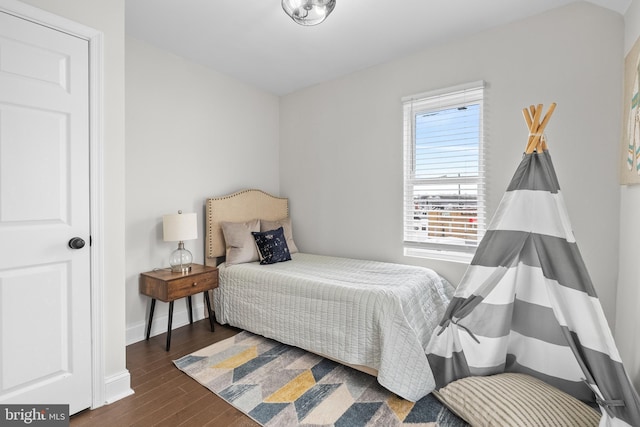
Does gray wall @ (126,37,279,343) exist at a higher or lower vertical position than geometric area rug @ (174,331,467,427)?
higher

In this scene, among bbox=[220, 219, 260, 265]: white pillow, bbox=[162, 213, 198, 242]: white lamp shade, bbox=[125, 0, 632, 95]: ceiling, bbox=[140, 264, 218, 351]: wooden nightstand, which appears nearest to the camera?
bbox=[125, 0, 632, 95]: ceiling

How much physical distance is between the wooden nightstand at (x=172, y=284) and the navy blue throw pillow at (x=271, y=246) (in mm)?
496

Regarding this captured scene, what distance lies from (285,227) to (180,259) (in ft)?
4.14

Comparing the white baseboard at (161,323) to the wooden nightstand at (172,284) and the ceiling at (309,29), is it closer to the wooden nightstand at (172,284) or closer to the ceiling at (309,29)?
the wooden nightstand at (172,284)

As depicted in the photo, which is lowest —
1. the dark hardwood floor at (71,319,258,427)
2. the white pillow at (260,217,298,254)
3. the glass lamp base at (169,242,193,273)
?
the dark hardwood floor at (71,319,258,427)

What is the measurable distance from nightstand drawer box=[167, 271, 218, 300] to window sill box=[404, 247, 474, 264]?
1.85 metres

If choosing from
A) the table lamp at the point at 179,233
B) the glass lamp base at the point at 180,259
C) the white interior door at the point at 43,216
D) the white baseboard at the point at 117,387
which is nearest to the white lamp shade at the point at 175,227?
the table lamp at the point at 179,233

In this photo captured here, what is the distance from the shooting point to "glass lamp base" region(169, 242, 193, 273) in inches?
111

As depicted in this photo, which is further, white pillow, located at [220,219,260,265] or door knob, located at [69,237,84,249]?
white pillow, located at [220,219,260,265]

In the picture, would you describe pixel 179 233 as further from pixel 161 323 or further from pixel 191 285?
pixel 161 323

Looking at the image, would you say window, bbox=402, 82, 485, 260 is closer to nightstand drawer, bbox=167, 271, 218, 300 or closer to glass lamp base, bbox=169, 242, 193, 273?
nightstand drawer, bbox=167, 271, 218, 300

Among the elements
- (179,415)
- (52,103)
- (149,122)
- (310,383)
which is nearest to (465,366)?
(310,383)

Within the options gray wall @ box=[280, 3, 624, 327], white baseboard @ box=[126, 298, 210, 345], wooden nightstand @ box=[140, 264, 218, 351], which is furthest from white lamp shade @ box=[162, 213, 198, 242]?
gray wall @ box=[280, 3, 624, 327]

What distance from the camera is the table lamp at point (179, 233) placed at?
2.72m
